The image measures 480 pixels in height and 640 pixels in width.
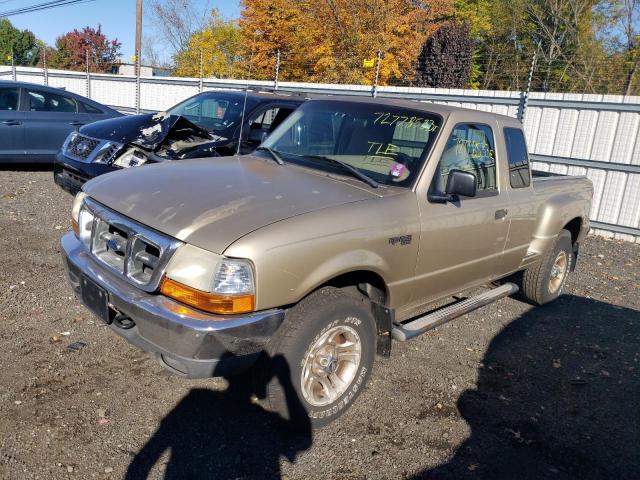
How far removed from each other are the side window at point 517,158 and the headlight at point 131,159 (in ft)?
14.1

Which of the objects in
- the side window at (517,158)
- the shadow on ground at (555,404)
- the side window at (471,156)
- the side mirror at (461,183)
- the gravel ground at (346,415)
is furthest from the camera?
the side window at (517,158)

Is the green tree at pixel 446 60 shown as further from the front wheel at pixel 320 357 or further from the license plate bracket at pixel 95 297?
the license plate bracket at pixel 95 297

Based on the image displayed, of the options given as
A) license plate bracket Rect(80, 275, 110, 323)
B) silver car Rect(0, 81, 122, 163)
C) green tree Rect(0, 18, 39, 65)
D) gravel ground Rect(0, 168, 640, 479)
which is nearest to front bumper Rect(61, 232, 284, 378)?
license plate bracket Rect(80, 275, 110, 323)

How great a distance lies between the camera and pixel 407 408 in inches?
143

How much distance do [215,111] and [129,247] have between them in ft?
17.1

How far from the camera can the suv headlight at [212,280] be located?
269 centimetres

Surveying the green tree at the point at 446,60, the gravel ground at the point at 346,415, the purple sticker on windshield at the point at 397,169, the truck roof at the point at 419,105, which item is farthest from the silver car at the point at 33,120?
the green tree at the point at 446,60

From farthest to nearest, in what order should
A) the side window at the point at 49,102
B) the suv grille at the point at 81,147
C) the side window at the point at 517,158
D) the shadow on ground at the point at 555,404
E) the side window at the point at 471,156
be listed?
the side window at the point at 49,102 → the suv grille at the point at 81,147 → the side window at the point at 517,158 → the side window at the point at 471,156 → the shadow on ground at the point at 555,404

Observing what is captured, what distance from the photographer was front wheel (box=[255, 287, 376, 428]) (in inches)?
116

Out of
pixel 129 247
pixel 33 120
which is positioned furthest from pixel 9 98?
pixel 129 247

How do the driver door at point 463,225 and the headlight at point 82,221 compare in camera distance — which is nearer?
the headlight at point 82,221

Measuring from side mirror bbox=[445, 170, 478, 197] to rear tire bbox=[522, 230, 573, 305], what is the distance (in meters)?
2.20

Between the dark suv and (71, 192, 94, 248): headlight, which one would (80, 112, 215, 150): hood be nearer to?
the dark suv

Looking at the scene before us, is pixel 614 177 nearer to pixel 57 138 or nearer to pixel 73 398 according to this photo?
pixel 73 398
